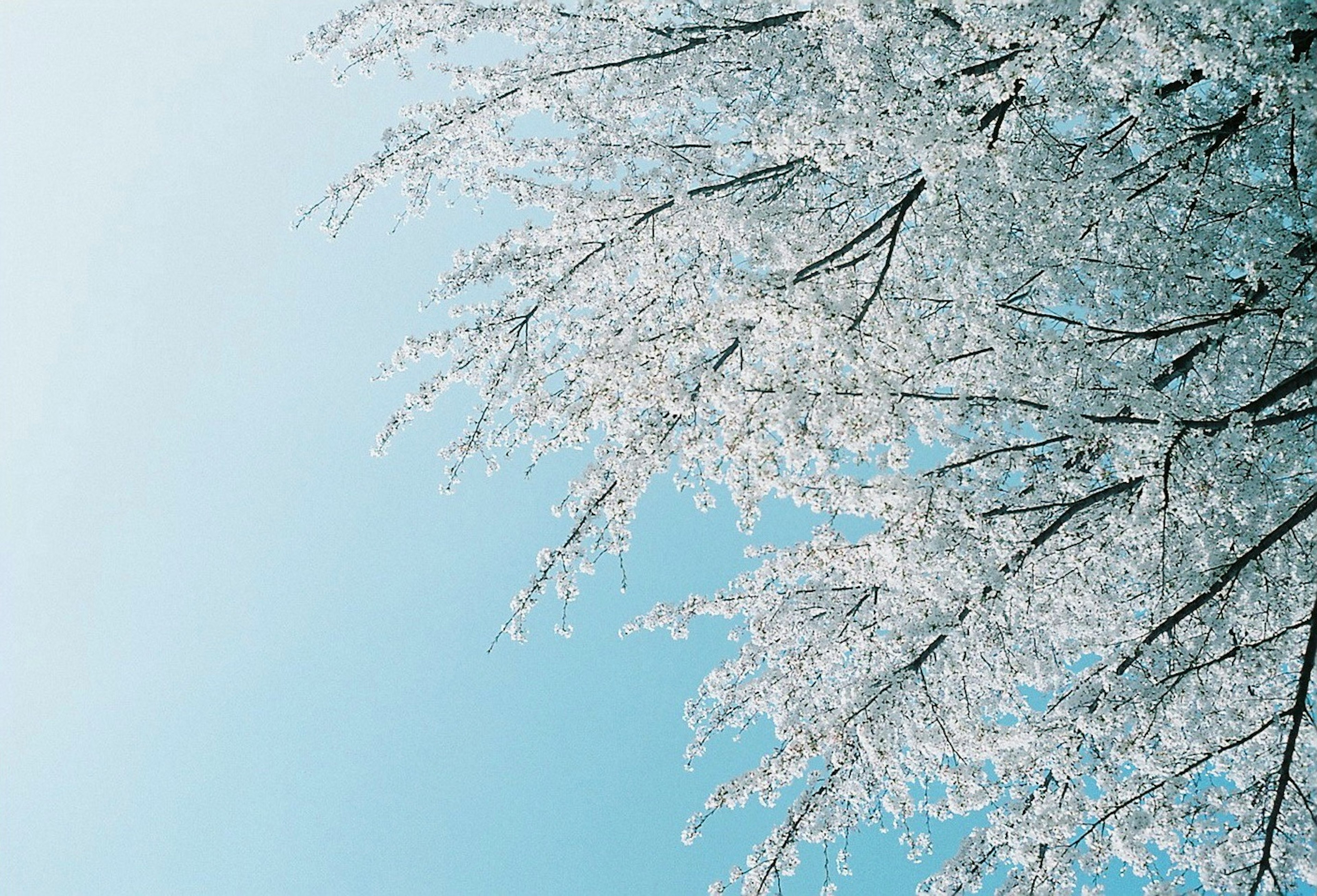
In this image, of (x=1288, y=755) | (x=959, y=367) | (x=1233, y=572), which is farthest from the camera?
(x=959, y=367)

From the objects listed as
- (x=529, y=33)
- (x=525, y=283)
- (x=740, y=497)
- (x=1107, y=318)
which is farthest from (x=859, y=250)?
(x=529, y=33)

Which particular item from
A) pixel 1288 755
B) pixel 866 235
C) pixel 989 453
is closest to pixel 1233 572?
pixel 1288 755

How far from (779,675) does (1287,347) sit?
9.83 feet

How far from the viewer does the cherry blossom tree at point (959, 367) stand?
3117 millimetres

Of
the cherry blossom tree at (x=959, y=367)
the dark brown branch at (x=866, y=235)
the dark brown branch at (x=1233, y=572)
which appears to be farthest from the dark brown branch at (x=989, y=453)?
the dark brown branch at (x=866, y=235)

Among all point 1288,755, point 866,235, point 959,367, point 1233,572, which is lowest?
point 1288,755

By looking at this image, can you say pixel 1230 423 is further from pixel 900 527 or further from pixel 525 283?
pixel 525 283

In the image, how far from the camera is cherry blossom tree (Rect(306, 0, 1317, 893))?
3.12m

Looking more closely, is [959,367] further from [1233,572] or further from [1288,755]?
[1288,755]

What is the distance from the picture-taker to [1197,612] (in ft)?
11.8

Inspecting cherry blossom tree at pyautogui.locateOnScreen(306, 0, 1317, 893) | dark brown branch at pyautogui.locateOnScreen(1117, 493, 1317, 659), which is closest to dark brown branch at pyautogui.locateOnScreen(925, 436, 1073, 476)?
cherry blossom tree at pyautogui.locateOnScreen(306, 0, 1317, 893)

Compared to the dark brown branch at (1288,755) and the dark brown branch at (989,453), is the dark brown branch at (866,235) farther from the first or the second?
the dark brown branch at (1288,755)

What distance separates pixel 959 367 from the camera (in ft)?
12.2

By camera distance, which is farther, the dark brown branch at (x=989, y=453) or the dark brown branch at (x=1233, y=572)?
the dark brown branch at (x=989, y=453)
